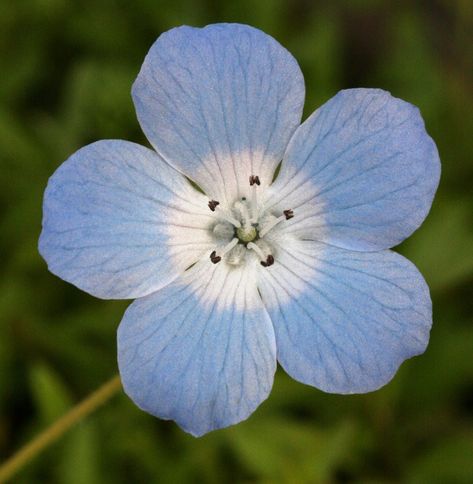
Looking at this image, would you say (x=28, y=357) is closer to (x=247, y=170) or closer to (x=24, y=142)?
(x=24, y=142)

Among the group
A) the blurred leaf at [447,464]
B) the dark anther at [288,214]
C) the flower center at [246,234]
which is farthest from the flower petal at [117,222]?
the blurred leaf at [447,464]

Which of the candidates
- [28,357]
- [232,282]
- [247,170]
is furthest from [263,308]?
[28,357]

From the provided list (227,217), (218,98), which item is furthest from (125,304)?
(218,98)

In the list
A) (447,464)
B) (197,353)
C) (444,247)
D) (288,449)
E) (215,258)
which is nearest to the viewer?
(197,353)

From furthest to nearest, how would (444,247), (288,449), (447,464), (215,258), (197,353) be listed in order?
(444,247)
(447,464)
(288,449)
(215,258)
(197,353)

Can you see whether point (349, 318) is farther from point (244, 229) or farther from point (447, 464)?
point (447, 464)

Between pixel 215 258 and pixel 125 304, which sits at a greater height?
pixel 215 258

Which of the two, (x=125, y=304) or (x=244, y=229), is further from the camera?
(x=125, y=304)
